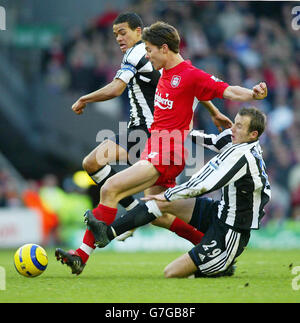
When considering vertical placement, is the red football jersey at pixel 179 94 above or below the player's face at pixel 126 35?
below

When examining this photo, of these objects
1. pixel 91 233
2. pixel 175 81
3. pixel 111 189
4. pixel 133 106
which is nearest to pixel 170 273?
pixel 91 233

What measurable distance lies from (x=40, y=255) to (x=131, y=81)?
2.00 meters

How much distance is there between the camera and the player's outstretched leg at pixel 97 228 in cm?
648

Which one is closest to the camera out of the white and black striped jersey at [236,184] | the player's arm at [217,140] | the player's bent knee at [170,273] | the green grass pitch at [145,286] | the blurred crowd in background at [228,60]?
the green grass pitch at [145,286]

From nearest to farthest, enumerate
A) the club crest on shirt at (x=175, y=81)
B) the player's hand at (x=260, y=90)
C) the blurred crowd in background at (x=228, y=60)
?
the player's hand at (x=260, y=90)
the club crest on shirt at (x=175, y=81)
the blurred crowd in background at (x=228, y=60)

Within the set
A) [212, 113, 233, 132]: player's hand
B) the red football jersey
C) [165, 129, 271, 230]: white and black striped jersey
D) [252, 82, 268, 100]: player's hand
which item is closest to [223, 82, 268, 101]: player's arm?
[252, 82, 268, 100]: player's hand

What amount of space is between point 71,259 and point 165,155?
125 centimetres

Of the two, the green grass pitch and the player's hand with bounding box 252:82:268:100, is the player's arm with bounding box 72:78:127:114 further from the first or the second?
the green grass pitch

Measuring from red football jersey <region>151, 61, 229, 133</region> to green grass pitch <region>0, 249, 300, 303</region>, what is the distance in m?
1.43

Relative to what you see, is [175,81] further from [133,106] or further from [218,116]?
[133,106]

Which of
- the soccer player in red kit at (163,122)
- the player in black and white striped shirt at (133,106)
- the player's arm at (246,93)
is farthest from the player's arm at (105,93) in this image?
the player's arm at (246,93)

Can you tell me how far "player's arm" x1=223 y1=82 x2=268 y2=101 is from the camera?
19.7ft

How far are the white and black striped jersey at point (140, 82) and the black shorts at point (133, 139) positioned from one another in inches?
2.7

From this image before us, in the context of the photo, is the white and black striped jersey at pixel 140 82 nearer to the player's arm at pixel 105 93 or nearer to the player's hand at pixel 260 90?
the player's arm at pixel 105 93
